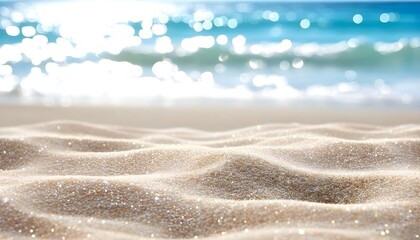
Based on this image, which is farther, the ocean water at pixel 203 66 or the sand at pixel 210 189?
the ocean water at pixel 203 66

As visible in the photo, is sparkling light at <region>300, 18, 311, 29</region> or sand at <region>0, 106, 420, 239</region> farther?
sparkling light at <region>300, 18, 311, 29</region>

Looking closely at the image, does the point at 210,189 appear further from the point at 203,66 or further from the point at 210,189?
the point at 203,66

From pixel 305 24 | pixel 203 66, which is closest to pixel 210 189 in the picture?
pixel 203 66

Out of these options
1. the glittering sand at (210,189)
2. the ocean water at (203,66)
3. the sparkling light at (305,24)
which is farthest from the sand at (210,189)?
the sparkling light at (305,24)

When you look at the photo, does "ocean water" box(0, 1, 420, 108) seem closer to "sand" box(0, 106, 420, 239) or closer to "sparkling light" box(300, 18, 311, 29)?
"sparkling light" box(300, 18, 311, 29)

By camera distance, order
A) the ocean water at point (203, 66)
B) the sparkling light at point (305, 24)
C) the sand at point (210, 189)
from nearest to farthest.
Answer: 1. the sand at point (210, 189)
2. the ocean water at point (203, 66)
3. the sparkling light at point (305, 24)


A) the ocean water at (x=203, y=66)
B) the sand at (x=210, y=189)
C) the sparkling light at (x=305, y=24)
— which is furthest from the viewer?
the sparkling light at (x=305, y=24)

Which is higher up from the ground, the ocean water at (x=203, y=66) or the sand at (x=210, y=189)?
the sand at (x=210, y=189)

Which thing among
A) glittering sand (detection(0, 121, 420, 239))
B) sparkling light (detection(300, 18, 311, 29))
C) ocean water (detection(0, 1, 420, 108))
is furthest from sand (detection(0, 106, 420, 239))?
sparkling light (detection(300, 18, 311, 29))

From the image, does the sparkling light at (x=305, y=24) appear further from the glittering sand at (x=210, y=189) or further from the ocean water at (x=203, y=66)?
the glittering sand at (x=210, y=189)
